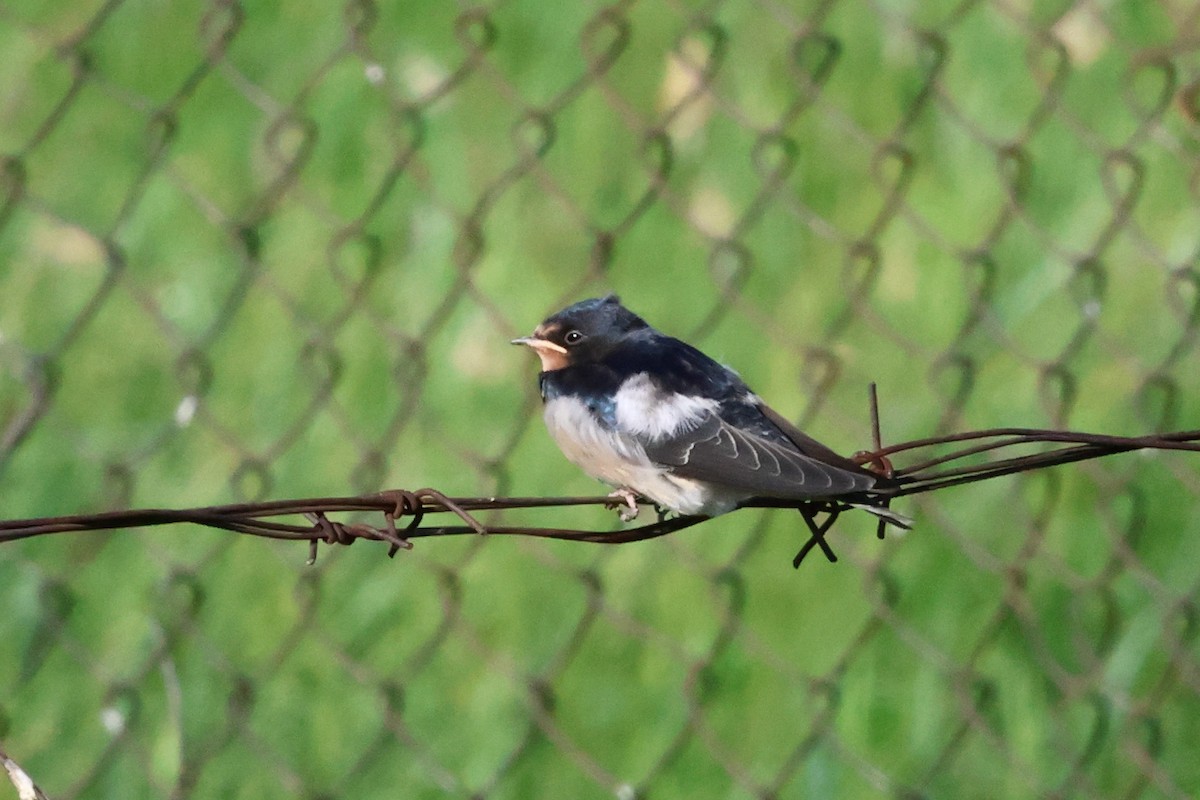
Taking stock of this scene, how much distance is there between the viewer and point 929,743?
250 centimetres

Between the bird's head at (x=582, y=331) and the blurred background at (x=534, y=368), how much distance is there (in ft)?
1.30

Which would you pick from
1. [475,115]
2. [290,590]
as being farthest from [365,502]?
[475,115]

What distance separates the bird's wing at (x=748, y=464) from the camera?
1641 mm

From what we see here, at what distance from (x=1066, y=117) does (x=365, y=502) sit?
67.8 inches

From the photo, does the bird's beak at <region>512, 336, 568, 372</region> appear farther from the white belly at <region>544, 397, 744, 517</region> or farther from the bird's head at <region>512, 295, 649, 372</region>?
the white belly at <region>544, 397, 744, 517</region>

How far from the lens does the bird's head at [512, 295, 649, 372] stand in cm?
211

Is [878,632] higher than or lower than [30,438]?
higher

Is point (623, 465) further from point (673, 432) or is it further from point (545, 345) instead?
point (545, 345)

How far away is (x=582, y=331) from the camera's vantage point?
83.4 inches

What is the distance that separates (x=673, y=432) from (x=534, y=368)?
721 millimetres

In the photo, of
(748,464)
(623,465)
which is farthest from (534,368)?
(748,464)

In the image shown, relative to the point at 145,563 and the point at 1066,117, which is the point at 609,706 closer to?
the point at 145,563

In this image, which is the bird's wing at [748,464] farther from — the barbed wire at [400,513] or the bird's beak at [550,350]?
the bird's beak at [550,350]

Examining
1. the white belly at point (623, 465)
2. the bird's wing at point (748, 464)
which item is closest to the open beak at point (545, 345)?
the white belly at point (623, 465)
